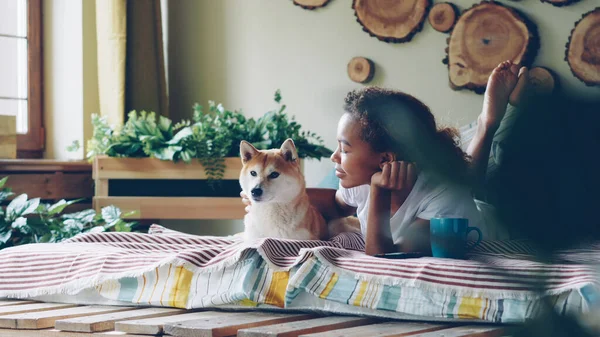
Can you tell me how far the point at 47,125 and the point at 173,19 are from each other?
0.79 m

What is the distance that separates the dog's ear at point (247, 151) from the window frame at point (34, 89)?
1855 millimetres

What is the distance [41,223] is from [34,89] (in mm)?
1093

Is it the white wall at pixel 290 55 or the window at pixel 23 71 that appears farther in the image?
the window at pixel 23 71

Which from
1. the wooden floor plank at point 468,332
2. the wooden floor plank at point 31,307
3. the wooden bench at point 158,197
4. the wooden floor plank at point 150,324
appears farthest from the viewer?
the wooden bench at point 158,197

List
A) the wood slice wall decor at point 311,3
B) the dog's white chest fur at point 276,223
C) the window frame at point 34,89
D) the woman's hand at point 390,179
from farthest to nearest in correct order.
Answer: the window frame at point 34,89 < the wood slice wall decor at point 311,3 < the dog's white chest fur at point 276,223 < the woman's hand at point 390,179

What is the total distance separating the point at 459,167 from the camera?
0.25m

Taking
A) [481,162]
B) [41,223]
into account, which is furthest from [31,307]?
[481,162]

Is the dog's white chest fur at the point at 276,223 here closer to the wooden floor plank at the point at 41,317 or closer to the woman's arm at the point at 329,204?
the woman's arm at the point at 329,204

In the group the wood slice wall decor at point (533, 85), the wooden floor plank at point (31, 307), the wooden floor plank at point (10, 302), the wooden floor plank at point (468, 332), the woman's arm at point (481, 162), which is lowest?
the wooden floor plank at point (10, 302)

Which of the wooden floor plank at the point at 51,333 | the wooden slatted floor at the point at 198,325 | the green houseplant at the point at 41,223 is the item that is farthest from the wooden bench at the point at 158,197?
the wooden floor plank at the point at 51,333

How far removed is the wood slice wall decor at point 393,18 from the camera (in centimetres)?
302

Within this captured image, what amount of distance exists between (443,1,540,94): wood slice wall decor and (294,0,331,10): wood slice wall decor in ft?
2.02

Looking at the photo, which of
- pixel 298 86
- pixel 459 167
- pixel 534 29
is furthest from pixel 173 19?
pixel 459 167

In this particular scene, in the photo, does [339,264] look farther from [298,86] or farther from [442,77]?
[298,86]
